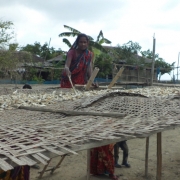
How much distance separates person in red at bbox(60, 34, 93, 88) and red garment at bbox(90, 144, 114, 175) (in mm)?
1495

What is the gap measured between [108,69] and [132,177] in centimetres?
1253

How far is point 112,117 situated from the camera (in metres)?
2.68

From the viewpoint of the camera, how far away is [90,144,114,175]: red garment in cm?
427

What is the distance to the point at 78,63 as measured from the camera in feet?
17.8

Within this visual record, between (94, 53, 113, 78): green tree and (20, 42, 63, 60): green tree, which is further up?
(20, 42, 63, 60): green tree

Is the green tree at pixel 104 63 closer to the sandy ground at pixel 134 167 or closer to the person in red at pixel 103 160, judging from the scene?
the sandy ground at pixel 134 167

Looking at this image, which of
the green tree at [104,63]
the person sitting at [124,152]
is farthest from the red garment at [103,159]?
the green tree at [104,63]

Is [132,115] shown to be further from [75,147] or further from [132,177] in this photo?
[132,177]

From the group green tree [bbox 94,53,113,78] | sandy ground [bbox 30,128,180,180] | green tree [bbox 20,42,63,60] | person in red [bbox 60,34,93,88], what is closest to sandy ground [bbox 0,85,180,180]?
sandy ground [bbox 30,128,180,180]

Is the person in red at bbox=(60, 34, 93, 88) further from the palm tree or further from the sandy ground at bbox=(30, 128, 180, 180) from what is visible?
the palm tree

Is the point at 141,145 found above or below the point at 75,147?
below

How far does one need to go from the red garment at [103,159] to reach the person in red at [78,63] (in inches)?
58.9

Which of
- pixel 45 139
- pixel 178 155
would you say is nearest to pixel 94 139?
pixel 45 139

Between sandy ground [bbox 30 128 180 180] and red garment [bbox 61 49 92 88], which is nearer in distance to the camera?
sandy ground [bbox 30 128 180 180]
